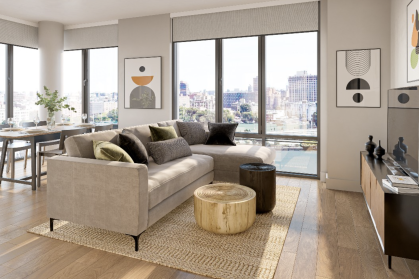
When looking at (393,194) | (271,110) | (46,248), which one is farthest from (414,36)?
(46,248)

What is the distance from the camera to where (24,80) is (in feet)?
20.5

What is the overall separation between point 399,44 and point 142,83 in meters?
4.18

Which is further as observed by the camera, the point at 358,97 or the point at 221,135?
the point at 221,135

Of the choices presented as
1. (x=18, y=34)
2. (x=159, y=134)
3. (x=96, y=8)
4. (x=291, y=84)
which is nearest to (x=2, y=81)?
(x=18, y=34)

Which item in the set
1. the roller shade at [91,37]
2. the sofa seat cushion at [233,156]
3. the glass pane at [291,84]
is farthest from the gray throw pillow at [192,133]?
the roller shade at [91,37]

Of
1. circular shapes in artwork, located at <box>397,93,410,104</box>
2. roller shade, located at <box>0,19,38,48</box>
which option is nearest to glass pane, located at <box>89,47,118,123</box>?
roller shade, located at <box>0,19,38,48</box>

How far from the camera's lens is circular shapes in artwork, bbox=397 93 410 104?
9.01ft

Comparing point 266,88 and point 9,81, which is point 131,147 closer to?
point 266,88

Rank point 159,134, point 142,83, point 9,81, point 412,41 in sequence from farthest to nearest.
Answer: point 9,81 < point 142,83 < point 159,134 < point 412,41

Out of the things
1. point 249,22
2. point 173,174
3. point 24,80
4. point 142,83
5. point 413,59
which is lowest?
point 173,174

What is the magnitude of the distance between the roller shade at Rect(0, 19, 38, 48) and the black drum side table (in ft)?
17.4

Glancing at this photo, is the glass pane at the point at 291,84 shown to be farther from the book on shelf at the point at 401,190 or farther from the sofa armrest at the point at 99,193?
the sofa armrest at the point at 99,193

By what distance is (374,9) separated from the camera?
3967 millimetres

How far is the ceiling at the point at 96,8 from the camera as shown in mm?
4988
